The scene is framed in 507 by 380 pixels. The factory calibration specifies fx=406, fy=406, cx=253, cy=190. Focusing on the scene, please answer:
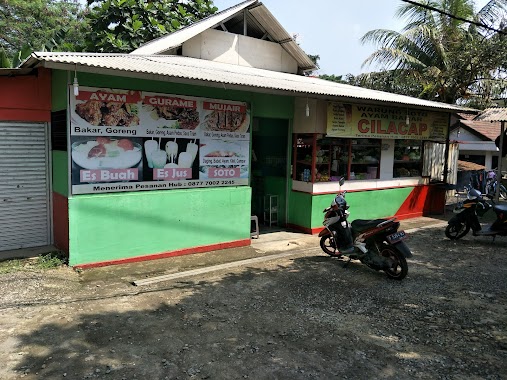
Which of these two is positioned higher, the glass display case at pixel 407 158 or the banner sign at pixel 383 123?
the banner sign at pixel 383 123

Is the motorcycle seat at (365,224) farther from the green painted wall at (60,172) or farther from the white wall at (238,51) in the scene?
the white wall at (238,51)

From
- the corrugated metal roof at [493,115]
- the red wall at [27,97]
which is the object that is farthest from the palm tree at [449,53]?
the red wall at [27,97]

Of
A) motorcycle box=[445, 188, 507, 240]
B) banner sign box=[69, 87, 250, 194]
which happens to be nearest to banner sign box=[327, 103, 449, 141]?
banner sign box=[69, 87, 250, 194]

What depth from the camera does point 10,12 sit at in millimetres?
19719

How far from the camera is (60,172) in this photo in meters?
6.13

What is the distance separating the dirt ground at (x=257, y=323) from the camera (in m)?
3.42

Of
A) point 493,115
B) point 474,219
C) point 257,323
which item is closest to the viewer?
point 257,323

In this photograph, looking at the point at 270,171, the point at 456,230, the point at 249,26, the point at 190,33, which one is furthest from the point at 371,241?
the point at 249,26

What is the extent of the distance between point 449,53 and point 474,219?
849 cm

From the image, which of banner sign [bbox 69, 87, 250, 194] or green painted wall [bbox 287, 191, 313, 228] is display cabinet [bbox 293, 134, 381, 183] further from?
banner sign [bbox 69, 87, 250, 194]

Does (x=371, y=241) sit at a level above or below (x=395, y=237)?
below

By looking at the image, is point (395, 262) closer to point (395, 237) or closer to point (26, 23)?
point (395, 237)

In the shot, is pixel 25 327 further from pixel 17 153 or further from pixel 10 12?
pixel 10 12

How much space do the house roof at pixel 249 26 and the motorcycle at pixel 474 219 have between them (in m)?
5.57
